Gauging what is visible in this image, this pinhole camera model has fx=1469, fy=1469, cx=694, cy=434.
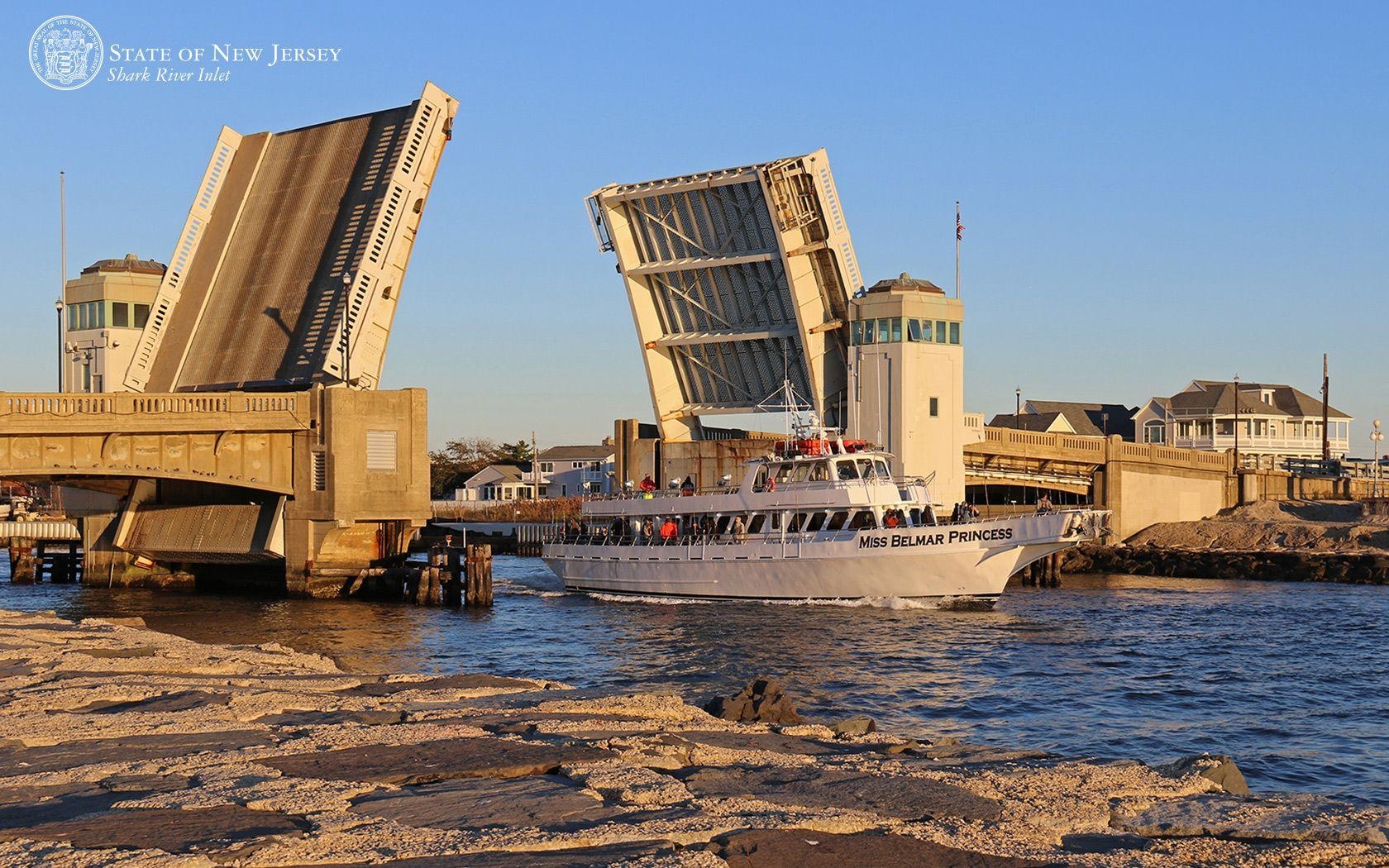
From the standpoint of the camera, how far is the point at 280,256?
37.8 m

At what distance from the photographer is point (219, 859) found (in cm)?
791

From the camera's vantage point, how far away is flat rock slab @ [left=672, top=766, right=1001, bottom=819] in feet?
31.9

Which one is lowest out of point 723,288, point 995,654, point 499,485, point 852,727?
point 995,654

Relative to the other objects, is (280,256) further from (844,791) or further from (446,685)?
(844,791)

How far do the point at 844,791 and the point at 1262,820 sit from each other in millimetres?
2797

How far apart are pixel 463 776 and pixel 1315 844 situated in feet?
18.5

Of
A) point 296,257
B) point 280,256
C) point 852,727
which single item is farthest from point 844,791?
point 280,256

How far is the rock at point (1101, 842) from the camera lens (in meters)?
9.03

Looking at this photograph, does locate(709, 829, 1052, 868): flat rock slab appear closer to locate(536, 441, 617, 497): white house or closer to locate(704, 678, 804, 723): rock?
locate(704, 678, 804, 723): rock

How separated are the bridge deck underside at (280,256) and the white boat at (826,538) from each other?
10.2 m

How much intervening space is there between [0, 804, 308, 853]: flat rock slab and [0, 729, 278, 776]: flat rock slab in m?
1.92

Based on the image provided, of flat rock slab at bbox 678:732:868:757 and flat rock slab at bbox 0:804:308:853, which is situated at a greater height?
flat rock slab at bbox 0:804:308:853

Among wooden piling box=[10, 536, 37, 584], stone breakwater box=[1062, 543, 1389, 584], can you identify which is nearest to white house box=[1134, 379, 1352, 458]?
stone breakwater box=[1062, 543, 1389, 584]

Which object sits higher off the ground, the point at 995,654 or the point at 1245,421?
the point at 1245,421
